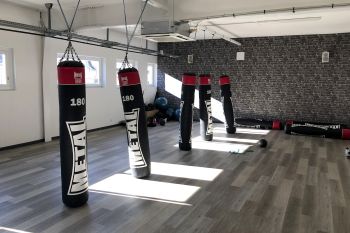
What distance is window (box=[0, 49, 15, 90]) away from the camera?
5.57m

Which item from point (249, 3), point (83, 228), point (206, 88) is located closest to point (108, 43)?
point (206, 88)

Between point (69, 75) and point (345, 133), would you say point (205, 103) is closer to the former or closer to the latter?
point (345, 133)

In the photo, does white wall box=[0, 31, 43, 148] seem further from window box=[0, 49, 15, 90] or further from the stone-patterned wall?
the stone-patterned wall

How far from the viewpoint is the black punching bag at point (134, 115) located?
391 centimetres

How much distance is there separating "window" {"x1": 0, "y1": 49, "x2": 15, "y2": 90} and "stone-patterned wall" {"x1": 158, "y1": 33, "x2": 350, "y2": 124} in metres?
5.70

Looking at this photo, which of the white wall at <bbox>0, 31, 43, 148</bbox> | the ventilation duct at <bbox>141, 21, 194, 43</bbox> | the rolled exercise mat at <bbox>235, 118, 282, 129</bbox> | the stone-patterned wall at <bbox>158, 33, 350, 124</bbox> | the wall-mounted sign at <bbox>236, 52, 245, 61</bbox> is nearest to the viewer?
the ventilation duct at <bbox>141, 21, 194, 43</bbox>

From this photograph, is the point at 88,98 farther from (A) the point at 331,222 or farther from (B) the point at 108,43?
(A) the point at 331,222

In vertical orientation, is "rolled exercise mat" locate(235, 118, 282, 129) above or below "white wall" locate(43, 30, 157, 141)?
below

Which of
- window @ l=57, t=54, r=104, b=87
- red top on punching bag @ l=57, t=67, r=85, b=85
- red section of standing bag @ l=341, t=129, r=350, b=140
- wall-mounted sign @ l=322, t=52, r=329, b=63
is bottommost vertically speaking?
red section of standing bag @ l=341, t=129, r=350, b=140

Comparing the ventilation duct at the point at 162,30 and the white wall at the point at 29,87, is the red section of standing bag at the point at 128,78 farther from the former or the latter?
the white wall at the point at 29,87

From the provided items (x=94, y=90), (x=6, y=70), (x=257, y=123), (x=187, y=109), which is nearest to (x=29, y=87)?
(x=6, y=70)

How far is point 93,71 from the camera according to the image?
793 cm

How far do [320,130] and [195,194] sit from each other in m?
5.22

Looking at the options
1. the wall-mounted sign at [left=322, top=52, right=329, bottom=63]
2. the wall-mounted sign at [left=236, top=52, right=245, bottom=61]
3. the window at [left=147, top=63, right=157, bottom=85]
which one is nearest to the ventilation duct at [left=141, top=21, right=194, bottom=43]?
the wall-mounted sign at [left=236, top=52, right=245, bottom=61]
